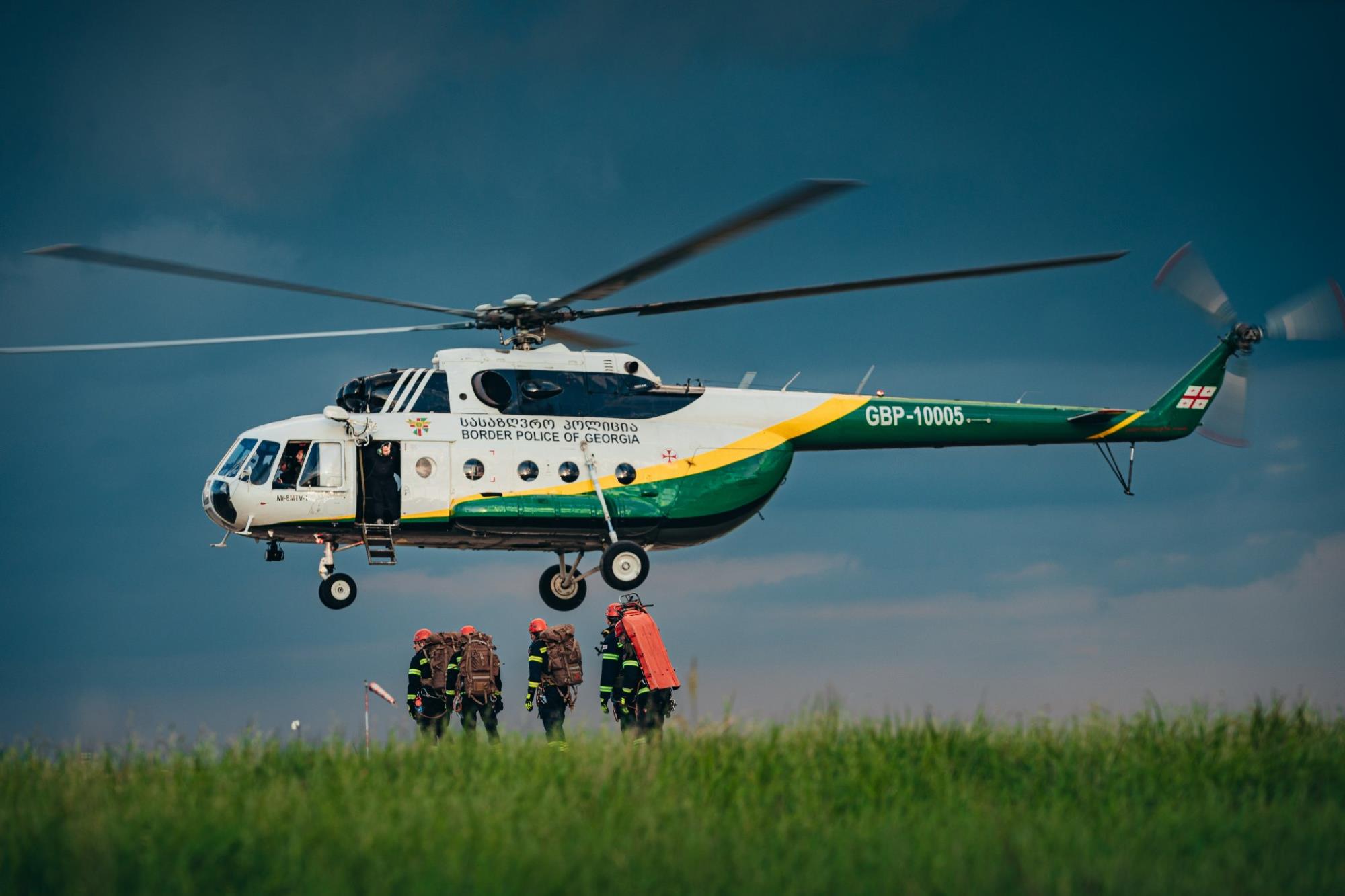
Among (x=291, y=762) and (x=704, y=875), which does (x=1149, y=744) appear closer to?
(x=704, y=875)

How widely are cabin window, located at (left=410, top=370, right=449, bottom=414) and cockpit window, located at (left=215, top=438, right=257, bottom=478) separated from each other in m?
2.02

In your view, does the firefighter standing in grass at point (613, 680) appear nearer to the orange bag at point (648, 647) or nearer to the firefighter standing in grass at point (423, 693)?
the orange bag at point (648, 647)

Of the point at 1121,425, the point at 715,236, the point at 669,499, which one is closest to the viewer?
the point at 715,236

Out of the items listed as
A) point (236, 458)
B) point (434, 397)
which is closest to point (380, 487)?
point (434, 397)

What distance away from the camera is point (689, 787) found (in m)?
9.91

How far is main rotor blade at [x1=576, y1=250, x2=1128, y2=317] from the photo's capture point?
48.0 ft

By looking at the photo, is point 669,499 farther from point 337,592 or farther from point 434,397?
point 337,592

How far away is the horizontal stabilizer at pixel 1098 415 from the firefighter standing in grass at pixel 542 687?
8.38 m

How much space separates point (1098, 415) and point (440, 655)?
33.5 ft

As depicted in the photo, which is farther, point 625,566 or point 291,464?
point 625,566

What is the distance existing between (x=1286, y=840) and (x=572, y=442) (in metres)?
10.5

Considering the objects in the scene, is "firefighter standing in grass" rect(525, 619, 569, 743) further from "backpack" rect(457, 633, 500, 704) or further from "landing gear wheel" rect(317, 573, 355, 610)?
"landing gear wheel" rect(317, 573, 355, 610)

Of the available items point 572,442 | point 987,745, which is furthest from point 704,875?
point 572,442

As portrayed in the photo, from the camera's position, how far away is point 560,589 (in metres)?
18.8
